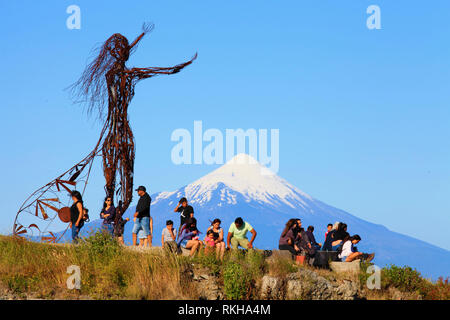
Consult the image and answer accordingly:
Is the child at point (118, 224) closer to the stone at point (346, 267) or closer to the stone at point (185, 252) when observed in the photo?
the stone at point (185, 252)

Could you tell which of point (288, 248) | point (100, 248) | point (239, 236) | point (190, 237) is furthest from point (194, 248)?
point (288, 248)

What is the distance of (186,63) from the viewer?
19.7 metres

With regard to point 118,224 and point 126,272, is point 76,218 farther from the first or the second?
point 126,272

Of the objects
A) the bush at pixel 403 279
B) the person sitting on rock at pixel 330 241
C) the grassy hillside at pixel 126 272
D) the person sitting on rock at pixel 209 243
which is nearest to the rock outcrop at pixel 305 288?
the grassy hillside at pixel 126 272

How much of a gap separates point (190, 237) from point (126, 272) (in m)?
2.37

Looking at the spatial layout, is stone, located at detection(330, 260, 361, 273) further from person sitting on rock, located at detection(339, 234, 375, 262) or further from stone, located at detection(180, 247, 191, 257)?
stone, located at detection(180, 247, 191, 257)

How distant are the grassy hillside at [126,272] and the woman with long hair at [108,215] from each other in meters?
1.12

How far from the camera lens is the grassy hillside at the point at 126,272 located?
1570cm

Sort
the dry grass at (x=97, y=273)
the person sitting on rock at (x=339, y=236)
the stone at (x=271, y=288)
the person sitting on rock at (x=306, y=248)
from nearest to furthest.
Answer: the dry grass at (x=97, y=273) → the stone at (x=271, y=288) → the person sitting on rock at (x=306, y=248) → the person sitting on rock at (x=339, y=236)

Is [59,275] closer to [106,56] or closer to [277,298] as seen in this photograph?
[277,298]
